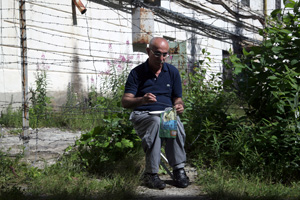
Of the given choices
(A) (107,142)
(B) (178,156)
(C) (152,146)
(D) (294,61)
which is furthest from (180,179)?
(D) (294,61)

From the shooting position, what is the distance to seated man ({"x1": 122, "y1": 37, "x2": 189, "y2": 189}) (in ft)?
11.6

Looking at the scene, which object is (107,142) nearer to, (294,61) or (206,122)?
(206,122)

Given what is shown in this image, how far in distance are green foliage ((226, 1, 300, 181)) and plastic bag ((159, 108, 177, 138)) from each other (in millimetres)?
945

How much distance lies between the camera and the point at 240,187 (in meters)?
3.45

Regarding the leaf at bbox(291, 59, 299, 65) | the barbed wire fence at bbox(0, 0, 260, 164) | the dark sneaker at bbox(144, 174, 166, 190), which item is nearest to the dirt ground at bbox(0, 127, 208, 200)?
the dark sneaker at bbox(144, 174, 166, 190)

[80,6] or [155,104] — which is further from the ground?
[80,6]

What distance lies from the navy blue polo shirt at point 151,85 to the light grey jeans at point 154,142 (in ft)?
0.42

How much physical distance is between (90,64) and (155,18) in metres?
2.64

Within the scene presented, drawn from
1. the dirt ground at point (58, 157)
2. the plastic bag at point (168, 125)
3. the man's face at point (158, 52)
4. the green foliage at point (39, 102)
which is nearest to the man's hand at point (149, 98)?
the plastic bag at point (168, 125)

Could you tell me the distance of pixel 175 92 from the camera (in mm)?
3820

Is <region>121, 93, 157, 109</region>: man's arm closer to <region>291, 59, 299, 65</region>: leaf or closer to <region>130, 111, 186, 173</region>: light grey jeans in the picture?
<region>130, 111, 186, 173</region>: light grey jeans

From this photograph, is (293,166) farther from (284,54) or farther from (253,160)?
(284,54)

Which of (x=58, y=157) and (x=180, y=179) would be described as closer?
(x=180, y=179)

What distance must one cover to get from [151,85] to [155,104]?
0.20m
